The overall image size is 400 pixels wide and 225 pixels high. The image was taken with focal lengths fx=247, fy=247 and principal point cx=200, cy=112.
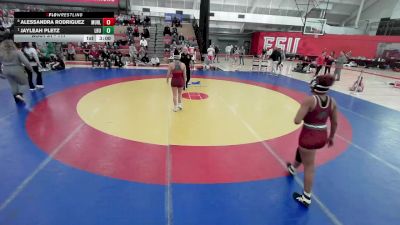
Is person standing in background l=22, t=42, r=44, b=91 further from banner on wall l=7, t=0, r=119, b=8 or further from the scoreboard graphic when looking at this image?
banner on wall l=7, t=0, r=119, b=8

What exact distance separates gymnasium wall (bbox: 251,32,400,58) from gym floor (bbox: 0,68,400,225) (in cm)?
2344

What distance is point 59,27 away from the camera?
9.29 metres

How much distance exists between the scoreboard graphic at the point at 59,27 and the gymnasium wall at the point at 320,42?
22.6 m

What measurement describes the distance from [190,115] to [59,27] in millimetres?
6209

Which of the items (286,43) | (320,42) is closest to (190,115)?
(320,42)

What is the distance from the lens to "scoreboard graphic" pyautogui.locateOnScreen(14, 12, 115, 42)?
30.1ft

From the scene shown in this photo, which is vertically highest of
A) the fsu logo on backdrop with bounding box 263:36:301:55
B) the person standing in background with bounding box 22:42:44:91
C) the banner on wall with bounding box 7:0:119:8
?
the banner on wall with bounding box 7:0:119:8

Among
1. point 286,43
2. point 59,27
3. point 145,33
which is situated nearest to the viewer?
point 59,27

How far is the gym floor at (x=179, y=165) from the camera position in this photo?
140 inches

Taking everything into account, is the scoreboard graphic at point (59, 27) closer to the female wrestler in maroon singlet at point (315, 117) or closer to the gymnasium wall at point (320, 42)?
the female wrestler in maroon singlet at point (315, 117)

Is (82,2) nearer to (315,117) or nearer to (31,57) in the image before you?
(31,57)

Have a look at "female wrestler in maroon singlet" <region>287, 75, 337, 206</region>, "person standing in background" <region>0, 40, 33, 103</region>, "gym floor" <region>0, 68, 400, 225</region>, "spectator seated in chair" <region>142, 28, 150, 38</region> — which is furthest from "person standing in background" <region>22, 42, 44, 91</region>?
"spectator seated in chair" <region>142, 28, 150, 38</region>

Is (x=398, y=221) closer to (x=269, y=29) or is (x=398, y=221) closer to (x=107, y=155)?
(x=107, y=155)

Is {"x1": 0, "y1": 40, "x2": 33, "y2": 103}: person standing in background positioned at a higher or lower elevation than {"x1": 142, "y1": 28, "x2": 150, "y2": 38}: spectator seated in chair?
lower
